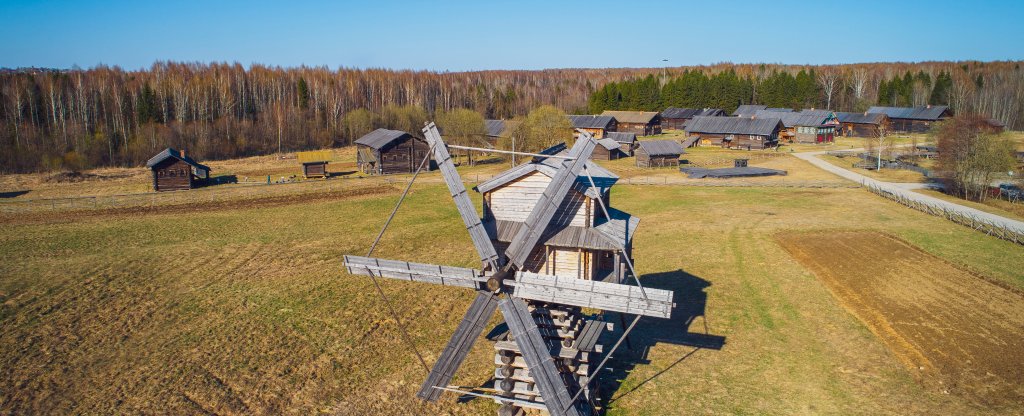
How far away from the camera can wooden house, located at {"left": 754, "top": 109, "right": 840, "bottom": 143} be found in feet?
264

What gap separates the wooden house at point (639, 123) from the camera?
91.2m

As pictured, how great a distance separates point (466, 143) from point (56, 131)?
156 ft

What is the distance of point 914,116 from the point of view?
91000mm

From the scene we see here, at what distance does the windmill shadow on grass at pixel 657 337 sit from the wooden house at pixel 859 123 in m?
77.1

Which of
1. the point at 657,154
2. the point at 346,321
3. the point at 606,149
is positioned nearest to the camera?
the point at 346,321

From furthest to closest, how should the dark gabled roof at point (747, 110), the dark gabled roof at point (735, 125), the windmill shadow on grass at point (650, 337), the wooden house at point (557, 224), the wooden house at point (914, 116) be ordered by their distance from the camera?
the dark gabled roof at point (747, 110)
the wooden house at point (914, 116)
the dark gabled roof at point (735, 125)
the windmill shadow on grass at point (650, 337)
the wooden house at point (557, 224)

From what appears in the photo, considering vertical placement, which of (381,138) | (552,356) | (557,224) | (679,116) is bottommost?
(552,356)

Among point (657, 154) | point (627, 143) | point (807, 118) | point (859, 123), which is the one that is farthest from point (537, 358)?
point (859, 123)

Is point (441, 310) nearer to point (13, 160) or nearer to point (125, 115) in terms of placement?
point (13, 160)

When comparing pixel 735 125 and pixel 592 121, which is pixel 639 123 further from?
pixel 735 125

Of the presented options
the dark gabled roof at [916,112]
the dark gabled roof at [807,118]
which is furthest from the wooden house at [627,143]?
the dark gabled roof at [916,112]

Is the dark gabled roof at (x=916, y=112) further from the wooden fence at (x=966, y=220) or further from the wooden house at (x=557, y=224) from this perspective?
the wooden house at (x=557, y=224)

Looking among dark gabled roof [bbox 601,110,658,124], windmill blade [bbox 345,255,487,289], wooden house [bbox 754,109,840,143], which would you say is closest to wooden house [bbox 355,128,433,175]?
dark gabled roof [bbox 601,110,658,124]

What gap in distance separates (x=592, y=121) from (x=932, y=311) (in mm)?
63906
